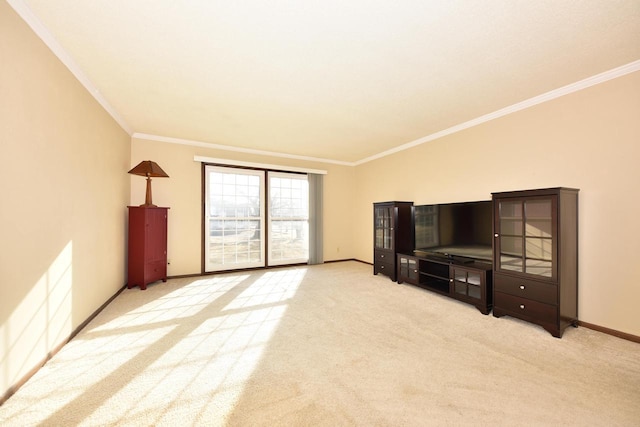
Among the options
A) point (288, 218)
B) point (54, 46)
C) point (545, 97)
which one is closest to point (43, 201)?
point (54, 46)

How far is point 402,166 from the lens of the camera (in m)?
4.95

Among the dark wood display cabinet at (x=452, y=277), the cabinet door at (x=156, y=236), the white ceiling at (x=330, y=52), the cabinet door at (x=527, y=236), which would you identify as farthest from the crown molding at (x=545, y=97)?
the cabinet door at (x=156, y=236)

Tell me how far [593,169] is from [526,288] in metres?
1.36

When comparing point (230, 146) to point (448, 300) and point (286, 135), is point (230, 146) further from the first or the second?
point (448, 300)

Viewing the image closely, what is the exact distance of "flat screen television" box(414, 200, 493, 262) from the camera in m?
3.27

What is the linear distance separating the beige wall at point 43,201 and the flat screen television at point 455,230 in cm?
426

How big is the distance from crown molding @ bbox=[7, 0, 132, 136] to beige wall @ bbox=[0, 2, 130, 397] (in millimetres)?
55

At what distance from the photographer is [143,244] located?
148 inches

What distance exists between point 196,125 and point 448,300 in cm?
435

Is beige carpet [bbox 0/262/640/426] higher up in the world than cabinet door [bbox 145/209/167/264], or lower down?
lower down

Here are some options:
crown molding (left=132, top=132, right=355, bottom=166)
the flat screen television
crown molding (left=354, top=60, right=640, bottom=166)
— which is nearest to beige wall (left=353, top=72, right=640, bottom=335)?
crown molding (left=354, top=60, right=640, bottom=166)

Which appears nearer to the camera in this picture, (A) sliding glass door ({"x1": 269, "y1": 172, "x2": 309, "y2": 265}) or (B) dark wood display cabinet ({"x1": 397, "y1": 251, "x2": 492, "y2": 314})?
(B) dark wood display cabinet ({"x1": 397, "y1": 251, "x2": 492, "y2": 314})

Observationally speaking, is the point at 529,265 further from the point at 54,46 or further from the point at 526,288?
the point at 54,46

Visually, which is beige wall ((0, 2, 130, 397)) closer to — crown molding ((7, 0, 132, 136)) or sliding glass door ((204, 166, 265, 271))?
crown molding ((7, 0, 132, 136))
